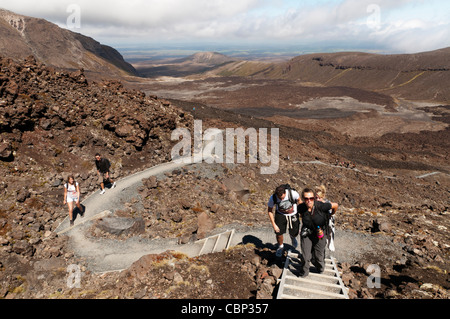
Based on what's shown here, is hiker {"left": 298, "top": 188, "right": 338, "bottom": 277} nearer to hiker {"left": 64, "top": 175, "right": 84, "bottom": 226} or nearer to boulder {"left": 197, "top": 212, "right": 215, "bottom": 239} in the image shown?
boulder {"left": 197, "top": 212, "right": 215, "bottom": 239}

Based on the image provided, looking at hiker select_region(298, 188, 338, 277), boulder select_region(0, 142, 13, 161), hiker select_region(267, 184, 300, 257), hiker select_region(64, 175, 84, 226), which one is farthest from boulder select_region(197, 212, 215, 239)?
boulder select_region(0, 142, 13, 161)

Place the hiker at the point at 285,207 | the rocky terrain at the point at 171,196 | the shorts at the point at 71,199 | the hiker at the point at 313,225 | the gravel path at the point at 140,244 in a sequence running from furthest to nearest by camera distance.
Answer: the shorts at the point at 71,199, the gravel path at the point at 140,244, the rocky terrain at the point at 171,196, the hiker at the point at 285,207, the hiker at the point at 313,225

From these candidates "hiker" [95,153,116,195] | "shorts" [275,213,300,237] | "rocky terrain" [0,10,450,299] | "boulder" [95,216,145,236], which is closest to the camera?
"shorts" [275,213,300,237]

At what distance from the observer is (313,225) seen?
5848 millimetres

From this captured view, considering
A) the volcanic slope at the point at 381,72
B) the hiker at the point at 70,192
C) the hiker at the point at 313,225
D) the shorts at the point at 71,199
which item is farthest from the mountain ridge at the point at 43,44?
the hiker at the point at 313,225

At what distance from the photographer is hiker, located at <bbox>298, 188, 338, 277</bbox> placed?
5770 mm

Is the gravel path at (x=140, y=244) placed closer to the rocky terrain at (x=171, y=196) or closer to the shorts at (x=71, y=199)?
the rocky terrain at (x=171, y=196)

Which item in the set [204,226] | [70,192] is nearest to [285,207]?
[204,226]

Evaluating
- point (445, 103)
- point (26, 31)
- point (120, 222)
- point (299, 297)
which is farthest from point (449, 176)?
point (26, 31)

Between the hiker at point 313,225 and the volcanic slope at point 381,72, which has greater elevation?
the volcanic slope at point 381,72

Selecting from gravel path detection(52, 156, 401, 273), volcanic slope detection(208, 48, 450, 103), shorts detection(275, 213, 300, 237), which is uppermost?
volcanic slope detection(208, 48, 450, 103)

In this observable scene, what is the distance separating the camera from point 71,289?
25.9ft

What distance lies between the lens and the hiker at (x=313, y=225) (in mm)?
5770

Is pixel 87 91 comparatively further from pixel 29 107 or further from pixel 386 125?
pixel 386 125
